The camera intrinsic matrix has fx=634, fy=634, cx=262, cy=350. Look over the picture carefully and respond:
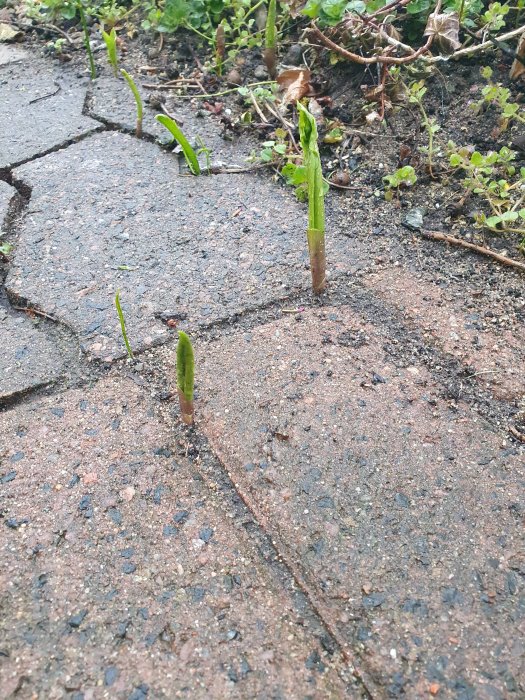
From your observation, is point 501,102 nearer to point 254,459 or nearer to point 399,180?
point 399,180

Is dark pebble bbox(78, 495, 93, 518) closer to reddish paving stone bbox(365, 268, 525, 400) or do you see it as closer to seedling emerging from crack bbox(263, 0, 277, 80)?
reddish paving stone bbox(365, 268, 525, 400)

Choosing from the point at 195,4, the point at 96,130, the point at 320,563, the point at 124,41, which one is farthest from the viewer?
the point at 124,41

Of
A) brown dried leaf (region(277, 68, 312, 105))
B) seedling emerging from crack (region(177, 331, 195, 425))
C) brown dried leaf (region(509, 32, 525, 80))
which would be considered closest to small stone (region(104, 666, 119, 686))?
seedling emerging from crack (region(177, 331, 195, 425))

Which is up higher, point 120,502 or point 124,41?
point 124,41

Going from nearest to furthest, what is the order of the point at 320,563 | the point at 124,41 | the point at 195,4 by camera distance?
the point at 320,563
the point at 195,4
the point at 124,41

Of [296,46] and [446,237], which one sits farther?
[296,46]

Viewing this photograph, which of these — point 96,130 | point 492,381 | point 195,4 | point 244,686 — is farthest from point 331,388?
point 195,4

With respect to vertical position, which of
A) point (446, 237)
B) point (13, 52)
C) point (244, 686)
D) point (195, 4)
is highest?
point (195, 4)

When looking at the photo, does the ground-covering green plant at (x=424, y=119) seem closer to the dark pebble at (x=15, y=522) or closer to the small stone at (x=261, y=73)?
the small stone at (x=261, y=73)

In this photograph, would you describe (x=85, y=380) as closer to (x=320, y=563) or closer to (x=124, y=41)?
(x=320, y=563)
